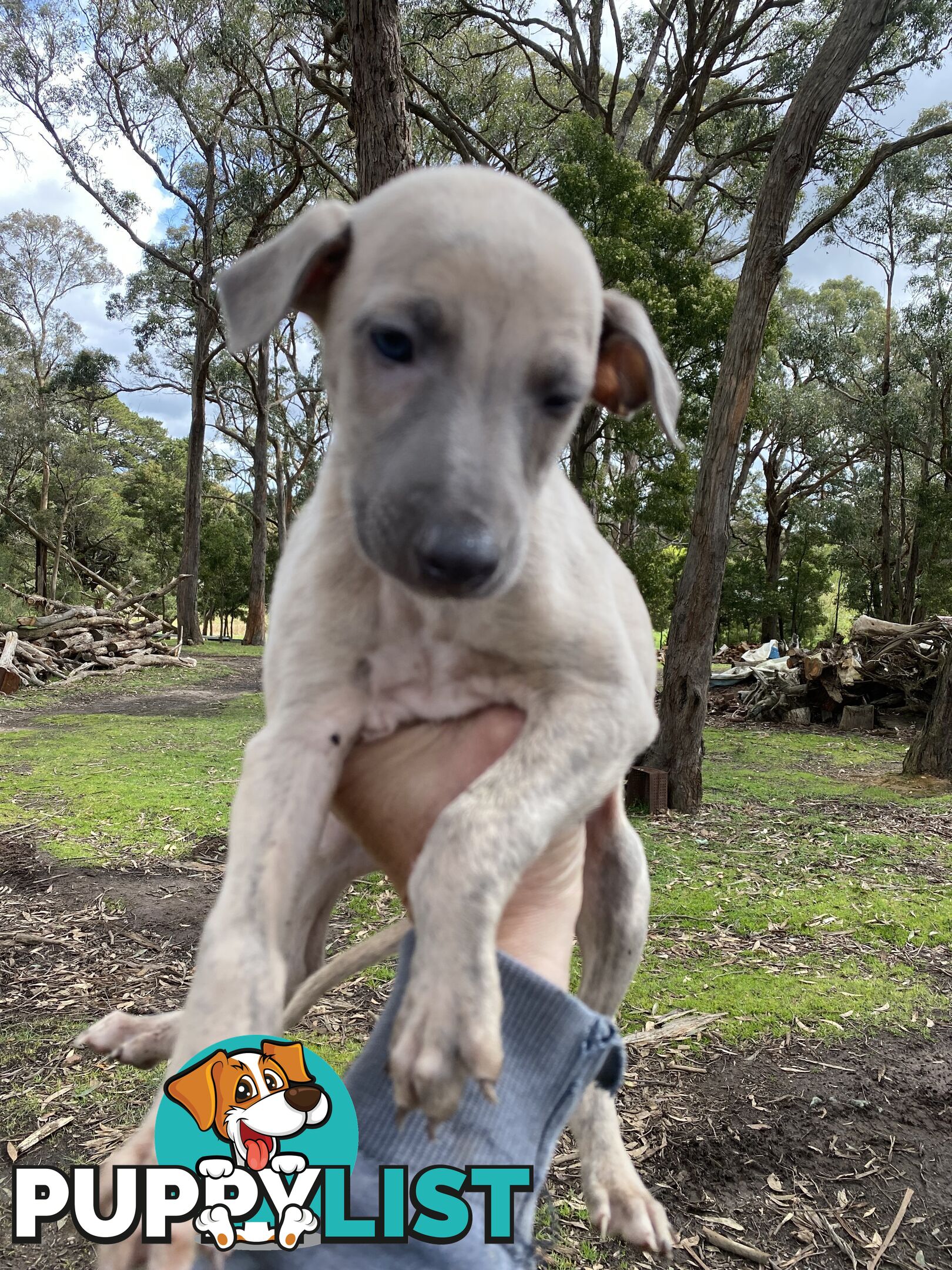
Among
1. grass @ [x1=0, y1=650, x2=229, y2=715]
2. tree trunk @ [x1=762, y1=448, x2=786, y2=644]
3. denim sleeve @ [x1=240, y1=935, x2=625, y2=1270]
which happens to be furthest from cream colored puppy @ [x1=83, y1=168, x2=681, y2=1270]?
tree trunk @ [x1=762, y1=448, x2=786, y2=644]

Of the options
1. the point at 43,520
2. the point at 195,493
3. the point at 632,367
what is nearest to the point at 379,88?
the point at 632,367

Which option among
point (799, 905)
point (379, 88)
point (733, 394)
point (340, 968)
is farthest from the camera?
point (733, 394)

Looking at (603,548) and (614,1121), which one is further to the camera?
(614,1121)

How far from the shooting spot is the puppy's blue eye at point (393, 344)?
1.65 metres

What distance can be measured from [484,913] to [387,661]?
65 centimetres

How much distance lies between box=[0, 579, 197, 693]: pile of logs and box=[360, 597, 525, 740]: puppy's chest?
17.0m

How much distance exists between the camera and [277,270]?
1.68 meters

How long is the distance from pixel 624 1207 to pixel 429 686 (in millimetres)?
1578

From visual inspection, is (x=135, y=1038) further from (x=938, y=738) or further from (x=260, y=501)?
(x=260, y=501)

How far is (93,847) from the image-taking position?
7770mm

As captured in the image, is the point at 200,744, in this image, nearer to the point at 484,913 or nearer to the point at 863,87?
the point at 484,913

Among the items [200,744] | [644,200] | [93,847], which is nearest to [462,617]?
[93,847]

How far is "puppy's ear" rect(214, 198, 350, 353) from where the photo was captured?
5.43ft

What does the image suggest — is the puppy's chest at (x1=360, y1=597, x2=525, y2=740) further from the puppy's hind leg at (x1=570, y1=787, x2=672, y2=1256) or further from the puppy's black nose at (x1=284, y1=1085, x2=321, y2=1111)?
the puppy's black nose at (x1=284, y1=1085, x2=321, y2=1111)
